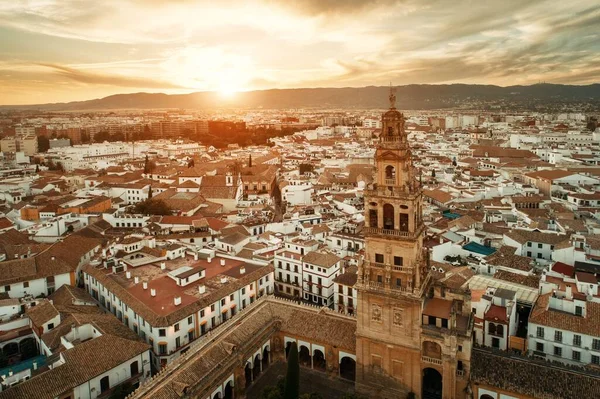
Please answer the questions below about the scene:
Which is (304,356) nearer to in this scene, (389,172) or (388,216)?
(388,216)

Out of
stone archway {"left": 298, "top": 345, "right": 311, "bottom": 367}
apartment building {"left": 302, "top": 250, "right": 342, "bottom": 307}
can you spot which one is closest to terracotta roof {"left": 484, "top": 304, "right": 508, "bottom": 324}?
stone archway {"left": 298, "top": 345, "right": 311, "bottom": 367}

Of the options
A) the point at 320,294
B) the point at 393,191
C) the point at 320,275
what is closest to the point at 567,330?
the point at 393,191

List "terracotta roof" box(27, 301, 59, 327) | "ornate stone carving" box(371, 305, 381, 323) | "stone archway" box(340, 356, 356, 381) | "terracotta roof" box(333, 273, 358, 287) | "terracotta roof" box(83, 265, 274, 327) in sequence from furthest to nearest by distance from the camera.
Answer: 1. "terracotta roof" box(333, 273, 358, 287)
2. "terracotta roof" box(27, 301, 59, 327)
3. "terracotta roof" box(83, 265, 274, 327)
4. "stone archway" box(340, 356, 356, 381)
5. "ornate stone carving" box(371, 305, 381, 323)

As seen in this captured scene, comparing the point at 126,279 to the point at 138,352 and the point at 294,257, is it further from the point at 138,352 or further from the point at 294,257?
the point at 294,257

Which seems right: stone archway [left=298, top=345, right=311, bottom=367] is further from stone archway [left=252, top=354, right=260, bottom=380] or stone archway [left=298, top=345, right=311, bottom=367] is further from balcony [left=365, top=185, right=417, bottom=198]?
balcony [left=365, top=185, right=417, bottom=198]

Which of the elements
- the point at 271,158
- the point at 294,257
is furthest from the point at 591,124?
the point at 294,257

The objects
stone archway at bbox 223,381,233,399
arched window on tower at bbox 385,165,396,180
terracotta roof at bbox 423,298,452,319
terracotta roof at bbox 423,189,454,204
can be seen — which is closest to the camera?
terracotta roof at bbox 423,298,452,319
